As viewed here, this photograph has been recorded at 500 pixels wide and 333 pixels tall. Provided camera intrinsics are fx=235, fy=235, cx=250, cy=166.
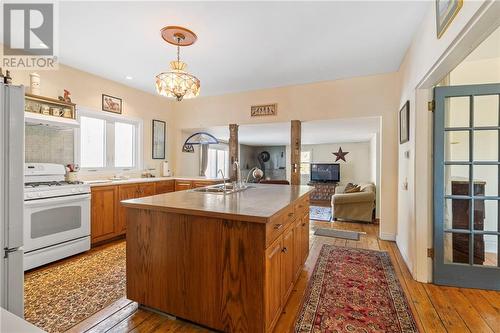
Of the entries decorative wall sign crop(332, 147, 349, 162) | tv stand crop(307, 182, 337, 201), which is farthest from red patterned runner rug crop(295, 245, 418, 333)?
decorative wall sign crop(332, 147, 349, 162)

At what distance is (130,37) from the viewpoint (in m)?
2.68

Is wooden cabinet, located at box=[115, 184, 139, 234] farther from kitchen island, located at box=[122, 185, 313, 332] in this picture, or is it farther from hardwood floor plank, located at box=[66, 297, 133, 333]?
kitchen island, located at box=[122, 185, 313, 332]

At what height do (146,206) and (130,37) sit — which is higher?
(130,37)

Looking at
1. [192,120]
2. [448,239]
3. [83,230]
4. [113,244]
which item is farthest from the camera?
[192,120]

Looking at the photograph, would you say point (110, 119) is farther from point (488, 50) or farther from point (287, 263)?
point (488, 50)

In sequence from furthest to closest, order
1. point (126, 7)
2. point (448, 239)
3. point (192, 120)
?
point (192, 120)
point (448, 239)
point (126, 7)

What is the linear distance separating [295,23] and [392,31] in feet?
3.61

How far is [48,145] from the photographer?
127 inches

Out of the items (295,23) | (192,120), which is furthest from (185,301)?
(192,120)

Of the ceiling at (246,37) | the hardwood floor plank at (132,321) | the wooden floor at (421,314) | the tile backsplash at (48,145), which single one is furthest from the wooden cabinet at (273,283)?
the tile backsplash at (48,145)

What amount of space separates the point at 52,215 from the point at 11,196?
1952 mm

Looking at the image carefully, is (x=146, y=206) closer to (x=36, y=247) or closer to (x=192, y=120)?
(x=36, y=247)

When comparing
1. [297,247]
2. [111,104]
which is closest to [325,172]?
[297,247]

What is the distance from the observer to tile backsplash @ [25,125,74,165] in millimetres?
3021
